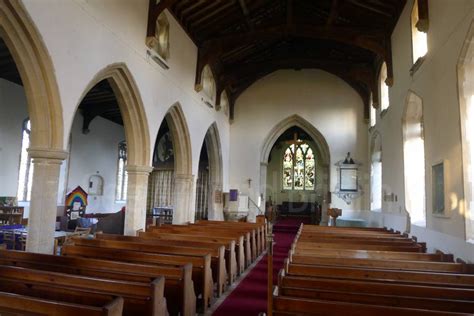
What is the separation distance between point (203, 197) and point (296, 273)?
42.5 feet

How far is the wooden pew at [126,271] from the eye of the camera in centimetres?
309

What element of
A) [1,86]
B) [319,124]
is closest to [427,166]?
[319,124]

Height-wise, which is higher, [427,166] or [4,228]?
[427,166]

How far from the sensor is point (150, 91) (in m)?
7.21

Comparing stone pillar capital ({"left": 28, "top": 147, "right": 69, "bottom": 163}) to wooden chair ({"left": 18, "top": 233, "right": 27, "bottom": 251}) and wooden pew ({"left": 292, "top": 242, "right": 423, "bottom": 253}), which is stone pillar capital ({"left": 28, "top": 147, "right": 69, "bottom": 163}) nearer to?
wooden chair ({"left": 18, "top": 233, "right": 27, "bottom": 251})

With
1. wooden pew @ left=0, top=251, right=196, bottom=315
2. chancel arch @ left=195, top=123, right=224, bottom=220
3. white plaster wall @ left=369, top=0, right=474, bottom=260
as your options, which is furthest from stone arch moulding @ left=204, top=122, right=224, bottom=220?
wooden pew @ left=0, top=251, right=196, bottom=315

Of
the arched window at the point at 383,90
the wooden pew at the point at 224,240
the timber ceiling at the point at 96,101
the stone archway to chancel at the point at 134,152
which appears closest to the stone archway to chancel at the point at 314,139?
the arched window at the point at 383,90

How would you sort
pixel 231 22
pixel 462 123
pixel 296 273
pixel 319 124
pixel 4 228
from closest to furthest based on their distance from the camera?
1. pixel 296 273
2. pixel 462 123
3. pixel 4 228
4. pixel 231 22
5. pixel 319 124

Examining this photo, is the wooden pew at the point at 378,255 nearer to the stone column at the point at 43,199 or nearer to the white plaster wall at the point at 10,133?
the stone column at the point at 43,199

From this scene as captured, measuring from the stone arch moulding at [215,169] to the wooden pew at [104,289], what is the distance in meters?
9.55

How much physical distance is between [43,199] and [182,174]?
502 cm

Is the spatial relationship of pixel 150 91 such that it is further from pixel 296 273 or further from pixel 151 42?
pixel 296 273

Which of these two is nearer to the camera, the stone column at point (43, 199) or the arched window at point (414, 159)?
the stone column at point (43, 199)

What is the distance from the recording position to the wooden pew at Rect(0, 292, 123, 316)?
1.87m
